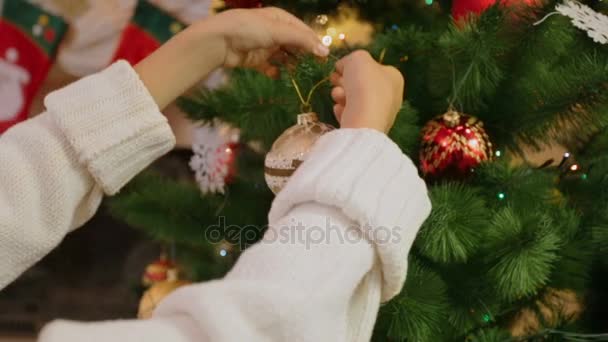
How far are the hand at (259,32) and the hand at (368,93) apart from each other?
0.06 m

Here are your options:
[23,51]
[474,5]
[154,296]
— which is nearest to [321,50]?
[474,5]

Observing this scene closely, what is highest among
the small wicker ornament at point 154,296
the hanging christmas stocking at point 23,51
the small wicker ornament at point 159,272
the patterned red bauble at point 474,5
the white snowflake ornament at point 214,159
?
the patterned red bauble at point 474,5

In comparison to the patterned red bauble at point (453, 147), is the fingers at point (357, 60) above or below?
above

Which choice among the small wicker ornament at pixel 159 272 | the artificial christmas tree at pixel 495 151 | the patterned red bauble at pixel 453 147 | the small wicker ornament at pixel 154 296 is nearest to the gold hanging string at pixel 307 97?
the artificial christmas tree at pixel 495 151

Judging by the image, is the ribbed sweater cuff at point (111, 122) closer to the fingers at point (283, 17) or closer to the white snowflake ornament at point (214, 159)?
the fingers at point (283, 17)

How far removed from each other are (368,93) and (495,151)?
0.27 meters

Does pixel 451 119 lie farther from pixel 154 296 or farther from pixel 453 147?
pixel 154 296

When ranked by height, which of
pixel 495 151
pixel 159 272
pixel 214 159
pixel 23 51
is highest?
pixel 495 151

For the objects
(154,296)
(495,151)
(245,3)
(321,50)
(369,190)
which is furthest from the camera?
(154,296)

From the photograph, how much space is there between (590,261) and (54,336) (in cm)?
52

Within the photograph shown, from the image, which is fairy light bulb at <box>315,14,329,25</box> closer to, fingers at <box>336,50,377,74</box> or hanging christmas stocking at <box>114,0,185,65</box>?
fingers at <box>336,50,377,74</box>

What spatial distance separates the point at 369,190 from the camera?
32 cm

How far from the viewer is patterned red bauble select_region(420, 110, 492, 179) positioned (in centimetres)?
54

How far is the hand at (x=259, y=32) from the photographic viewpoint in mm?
460
